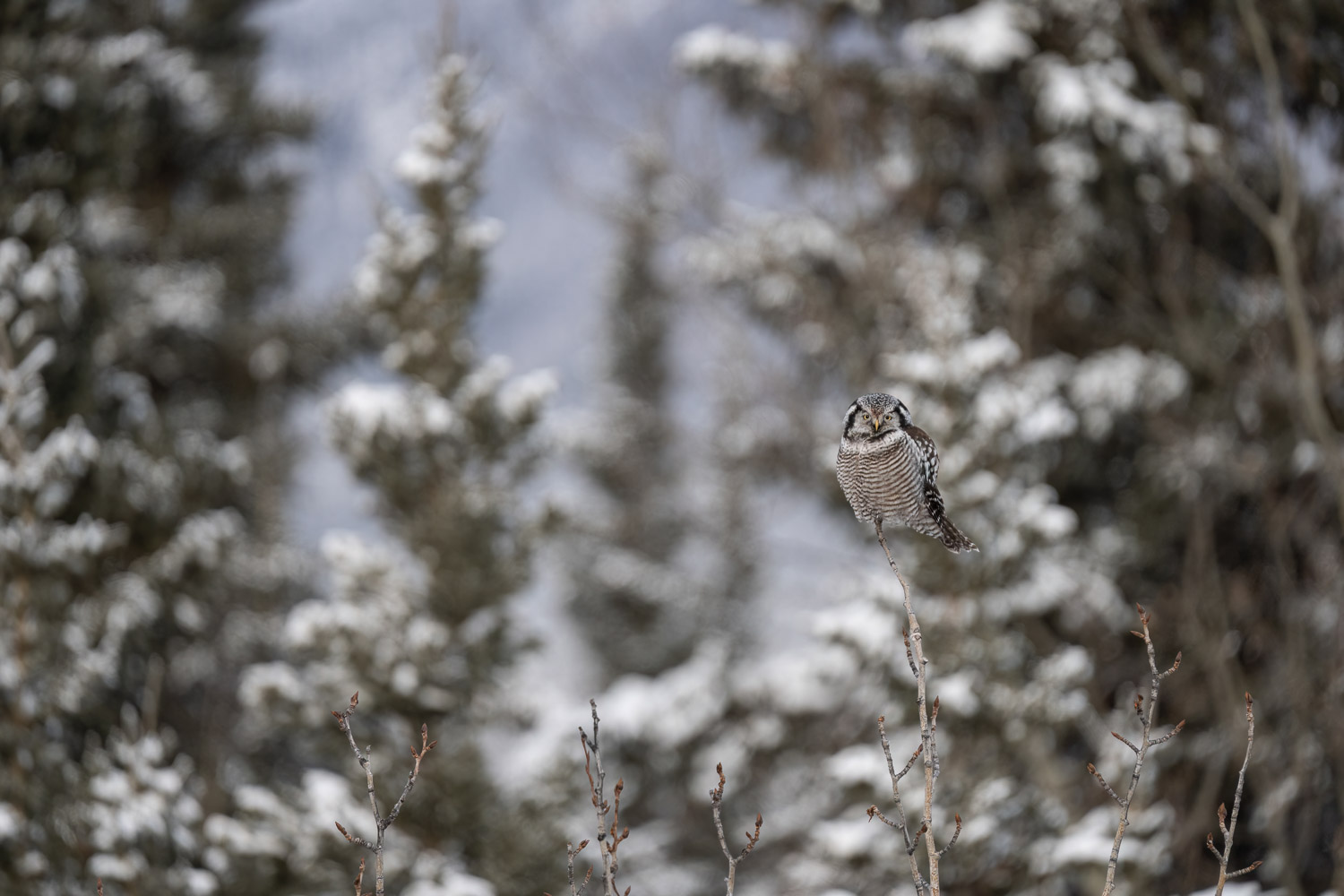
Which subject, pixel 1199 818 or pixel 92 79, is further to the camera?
pixel 92 79

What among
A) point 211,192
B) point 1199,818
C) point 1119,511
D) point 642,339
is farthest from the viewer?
point 642,339

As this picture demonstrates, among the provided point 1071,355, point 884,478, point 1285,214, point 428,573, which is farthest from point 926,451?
point 1071,355

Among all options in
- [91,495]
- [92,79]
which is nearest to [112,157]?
[92,79]

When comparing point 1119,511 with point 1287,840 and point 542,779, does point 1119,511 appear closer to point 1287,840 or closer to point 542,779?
point 1287,840

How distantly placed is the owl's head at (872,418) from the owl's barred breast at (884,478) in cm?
2

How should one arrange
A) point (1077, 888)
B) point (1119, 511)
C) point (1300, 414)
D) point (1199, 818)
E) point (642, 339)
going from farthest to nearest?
point (642, 339) < point (1119, 511) < point (1300, 414) < point (1077, 888) < point (1199, 818)

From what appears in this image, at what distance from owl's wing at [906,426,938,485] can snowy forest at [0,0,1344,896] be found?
2649 mm

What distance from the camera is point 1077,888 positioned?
255 inches

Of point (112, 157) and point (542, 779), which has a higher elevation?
point (112, 157)

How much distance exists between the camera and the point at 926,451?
2.10 meters

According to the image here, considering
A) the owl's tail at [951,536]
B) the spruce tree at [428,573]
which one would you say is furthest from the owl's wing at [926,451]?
the spruce tree at [428,573]

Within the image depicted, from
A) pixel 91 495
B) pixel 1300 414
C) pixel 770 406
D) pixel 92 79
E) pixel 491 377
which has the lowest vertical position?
pixel 1300 414

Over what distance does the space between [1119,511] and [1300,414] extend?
1.62 m

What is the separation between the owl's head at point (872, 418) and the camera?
1919 mm
